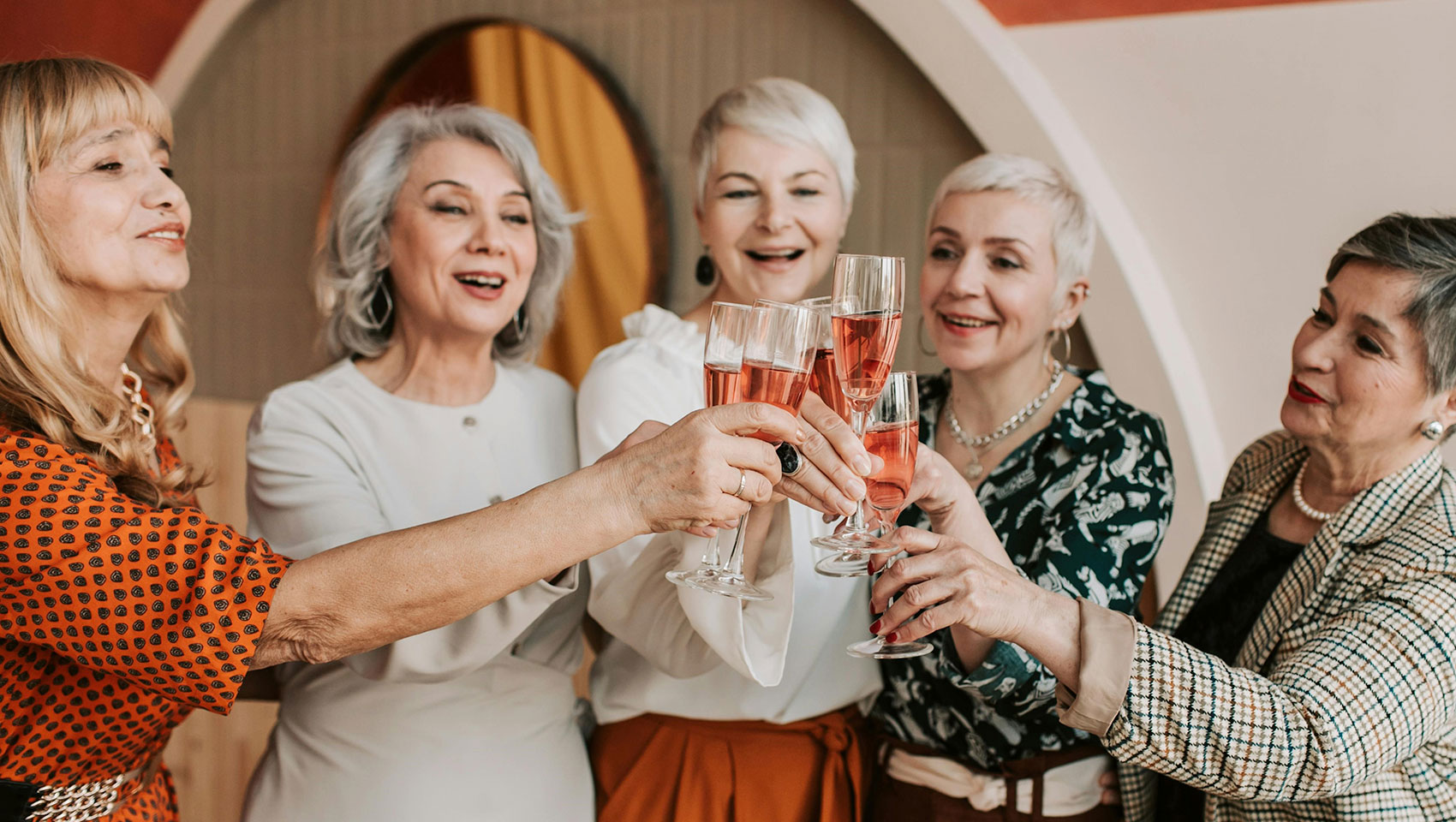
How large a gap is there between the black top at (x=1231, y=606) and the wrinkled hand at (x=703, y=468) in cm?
90

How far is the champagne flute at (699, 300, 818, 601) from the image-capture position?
125 centimetres

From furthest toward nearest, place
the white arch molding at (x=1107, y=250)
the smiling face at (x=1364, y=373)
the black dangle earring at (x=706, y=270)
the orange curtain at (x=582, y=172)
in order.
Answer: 1. the orange curtain at (x=582, y=172)
2. the white arch molding at (x=1107, y=250)
3. the black dangle earring at (x=706, y=270)
4. the smiling face at (x=1364, y=373)

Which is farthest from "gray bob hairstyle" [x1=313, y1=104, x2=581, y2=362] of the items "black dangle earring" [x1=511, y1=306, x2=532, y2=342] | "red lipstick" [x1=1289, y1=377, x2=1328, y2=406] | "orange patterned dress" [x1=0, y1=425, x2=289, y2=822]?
"red lipstick" [x1=1289, y1=377, x2=1328, y2=406]

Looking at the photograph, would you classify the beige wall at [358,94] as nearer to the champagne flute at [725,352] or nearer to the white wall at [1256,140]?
the white wall at [1256,140]

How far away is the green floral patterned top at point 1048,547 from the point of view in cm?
165

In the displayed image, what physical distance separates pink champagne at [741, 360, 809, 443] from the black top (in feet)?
Answer: 2.92

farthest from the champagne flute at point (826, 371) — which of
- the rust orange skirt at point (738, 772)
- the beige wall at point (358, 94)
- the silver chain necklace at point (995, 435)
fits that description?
the beige wall at point (358, 94)

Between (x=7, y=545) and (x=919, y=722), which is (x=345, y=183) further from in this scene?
(x=919, y=722)

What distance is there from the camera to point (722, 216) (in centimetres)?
212

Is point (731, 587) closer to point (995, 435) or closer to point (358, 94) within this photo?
point (995, 435)

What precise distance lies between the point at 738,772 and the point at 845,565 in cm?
A: 67


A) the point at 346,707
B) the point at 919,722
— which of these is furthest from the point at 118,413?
the point at 919,722

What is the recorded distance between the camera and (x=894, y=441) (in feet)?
4.50

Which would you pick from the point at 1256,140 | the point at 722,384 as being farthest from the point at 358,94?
the point at 722,384
